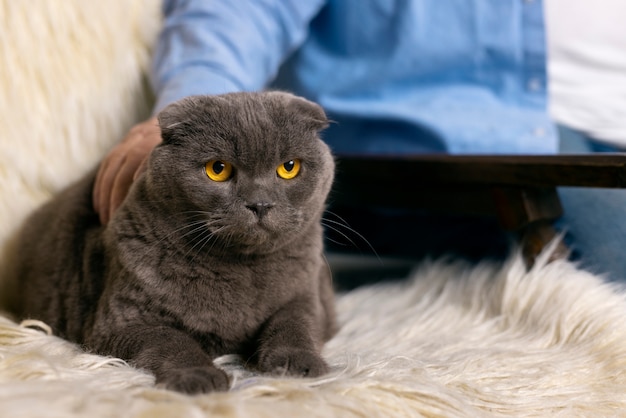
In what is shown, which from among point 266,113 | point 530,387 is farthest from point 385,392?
point 266,113

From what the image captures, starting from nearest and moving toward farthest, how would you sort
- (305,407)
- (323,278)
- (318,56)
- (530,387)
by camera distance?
(305,407)
(530,387)
(323,278)
(318,56)

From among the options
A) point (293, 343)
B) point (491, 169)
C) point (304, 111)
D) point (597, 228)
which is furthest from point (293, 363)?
point (597, 228)

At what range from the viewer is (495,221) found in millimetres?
1215

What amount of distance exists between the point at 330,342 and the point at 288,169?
29 centimetres

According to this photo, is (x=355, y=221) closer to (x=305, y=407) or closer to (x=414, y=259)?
(x=414, y=259)

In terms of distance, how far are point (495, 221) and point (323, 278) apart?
43 cm

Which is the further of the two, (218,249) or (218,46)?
(218,46)

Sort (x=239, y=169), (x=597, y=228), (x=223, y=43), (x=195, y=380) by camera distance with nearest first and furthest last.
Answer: (x=195, y=380) < (x=239, y=169) < (x=597, y=228) < (x=223, y=43)

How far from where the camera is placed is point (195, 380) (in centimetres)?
60

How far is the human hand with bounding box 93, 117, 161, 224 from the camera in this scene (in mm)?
861

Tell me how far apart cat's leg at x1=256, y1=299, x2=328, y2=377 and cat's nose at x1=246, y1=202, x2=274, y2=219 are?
0.15 m

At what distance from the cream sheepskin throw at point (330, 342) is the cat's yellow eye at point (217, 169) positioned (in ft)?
0.73

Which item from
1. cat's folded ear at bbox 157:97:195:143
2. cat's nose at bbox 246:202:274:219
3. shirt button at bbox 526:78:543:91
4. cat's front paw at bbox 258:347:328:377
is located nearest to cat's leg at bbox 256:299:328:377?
cat's front paw at bbox 258:347:328:377

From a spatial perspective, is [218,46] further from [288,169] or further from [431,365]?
[431,365]
